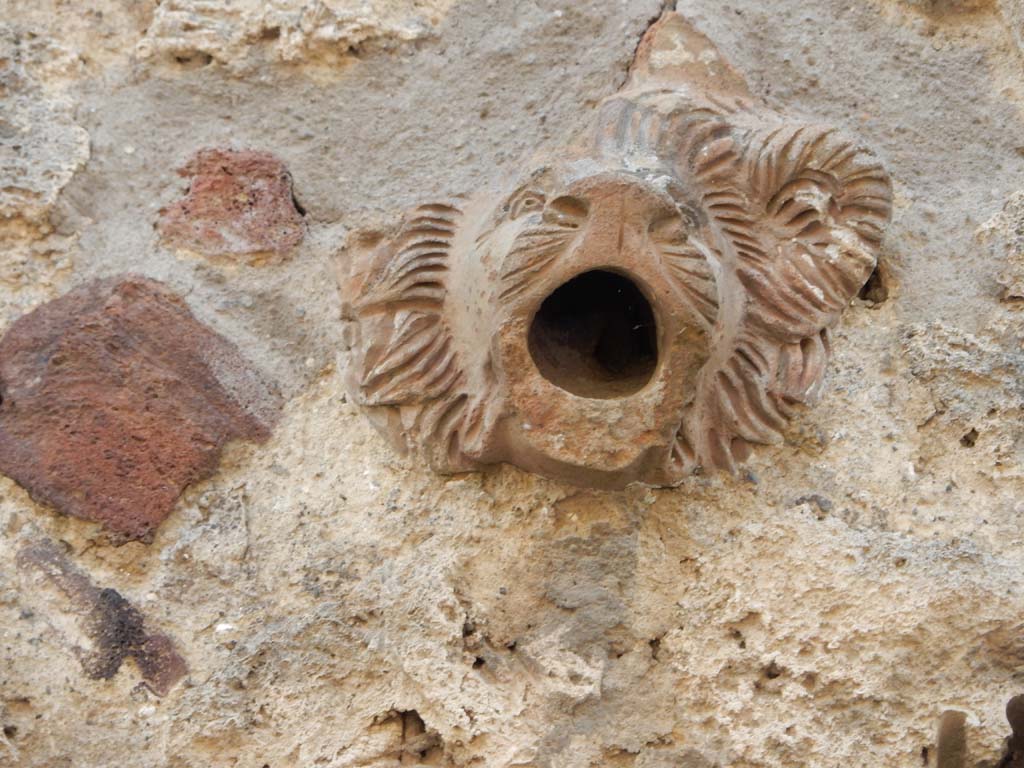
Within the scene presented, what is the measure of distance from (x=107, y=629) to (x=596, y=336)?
530mm

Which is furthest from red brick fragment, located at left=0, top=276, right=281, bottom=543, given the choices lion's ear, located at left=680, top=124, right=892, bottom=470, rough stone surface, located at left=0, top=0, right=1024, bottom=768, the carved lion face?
lion's ear, located at left=680, top=124, right=892, bottom=470

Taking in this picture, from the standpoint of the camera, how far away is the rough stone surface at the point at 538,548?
131 cm

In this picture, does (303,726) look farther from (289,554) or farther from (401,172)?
(401,172)

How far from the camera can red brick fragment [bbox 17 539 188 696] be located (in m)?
1.31

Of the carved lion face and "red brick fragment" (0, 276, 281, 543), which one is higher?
the carved lion face

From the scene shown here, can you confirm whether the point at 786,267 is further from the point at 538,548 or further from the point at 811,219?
the point at 538,548

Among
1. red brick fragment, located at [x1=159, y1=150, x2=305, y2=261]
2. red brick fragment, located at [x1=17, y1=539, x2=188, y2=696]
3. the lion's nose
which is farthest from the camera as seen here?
red brick fragment, located at [x1=159, y1=150, x2=305, y2=261]

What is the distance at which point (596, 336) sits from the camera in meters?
1.35

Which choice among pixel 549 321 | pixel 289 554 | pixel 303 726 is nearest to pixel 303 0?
pixel 549 321

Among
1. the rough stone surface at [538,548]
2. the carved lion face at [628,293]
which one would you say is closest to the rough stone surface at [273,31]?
the rough stone surface at [538,548]

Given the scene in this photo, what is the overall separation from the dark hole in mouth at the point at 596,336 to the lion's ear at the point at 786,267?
0.25ft

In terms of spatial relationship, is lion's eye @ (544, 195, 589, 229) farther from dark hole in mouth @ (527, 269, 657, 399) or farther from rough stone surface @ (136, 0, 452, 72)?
rough stone surface @ (136, 0, 452, 72)

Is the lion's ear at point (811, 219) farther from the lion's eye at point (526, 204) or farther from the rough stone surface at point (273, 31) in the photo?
the rough stone surface at point (273, 31)

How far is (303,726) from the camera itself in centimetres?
131
